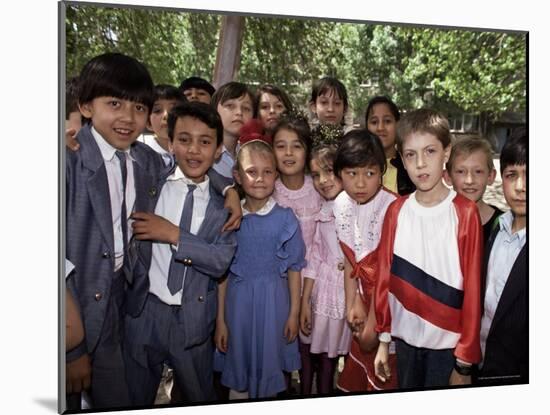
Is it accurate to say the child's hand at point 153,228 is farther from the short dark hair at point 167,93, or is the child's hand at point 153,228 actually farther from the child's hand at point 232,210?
the short dark hair at point 167,93

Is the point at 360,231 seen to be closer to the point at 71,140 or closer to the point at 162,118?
the point at 162,118

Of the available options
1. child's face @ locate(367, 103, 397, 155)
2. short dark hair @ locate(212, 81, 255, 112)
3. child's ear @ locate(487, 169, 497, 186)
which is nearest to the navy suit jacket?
child's ear @ locate(487, 169, 497, 186)

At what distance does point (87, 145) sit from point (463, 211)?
6.99 feet

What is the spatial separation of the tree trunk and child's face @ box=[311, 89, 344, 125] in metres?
0.50

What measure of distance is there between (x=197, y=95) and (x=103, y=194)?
2.40ft

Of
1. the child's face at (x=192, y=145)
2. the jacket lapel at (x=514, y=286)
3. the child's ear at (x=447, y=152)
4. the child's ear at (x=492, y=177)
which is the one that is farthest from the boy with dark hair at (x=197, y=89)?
the jacket lapel at (x=514, y=286)

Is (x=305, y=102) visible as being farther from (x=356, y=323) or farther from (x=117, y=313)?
(x=117, y=313)

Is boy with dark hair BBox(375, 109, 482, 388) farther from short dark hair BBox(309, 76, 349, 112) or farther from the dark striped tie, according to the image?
the dark striped tie

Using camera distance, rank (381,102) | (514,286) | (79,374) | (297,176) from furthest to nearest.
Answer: (514,286), (381,102), (297,176), (79,374)

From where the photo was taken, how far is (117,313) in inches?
138

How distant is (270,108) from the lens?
370 centimetres

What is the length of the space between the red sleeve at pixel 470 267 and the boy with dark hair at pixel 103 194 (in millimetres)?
1830

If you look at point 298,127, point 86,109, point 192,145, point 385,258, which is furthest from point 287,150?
point 86,109

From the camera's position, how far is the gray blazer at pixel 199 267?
3.52 meters
